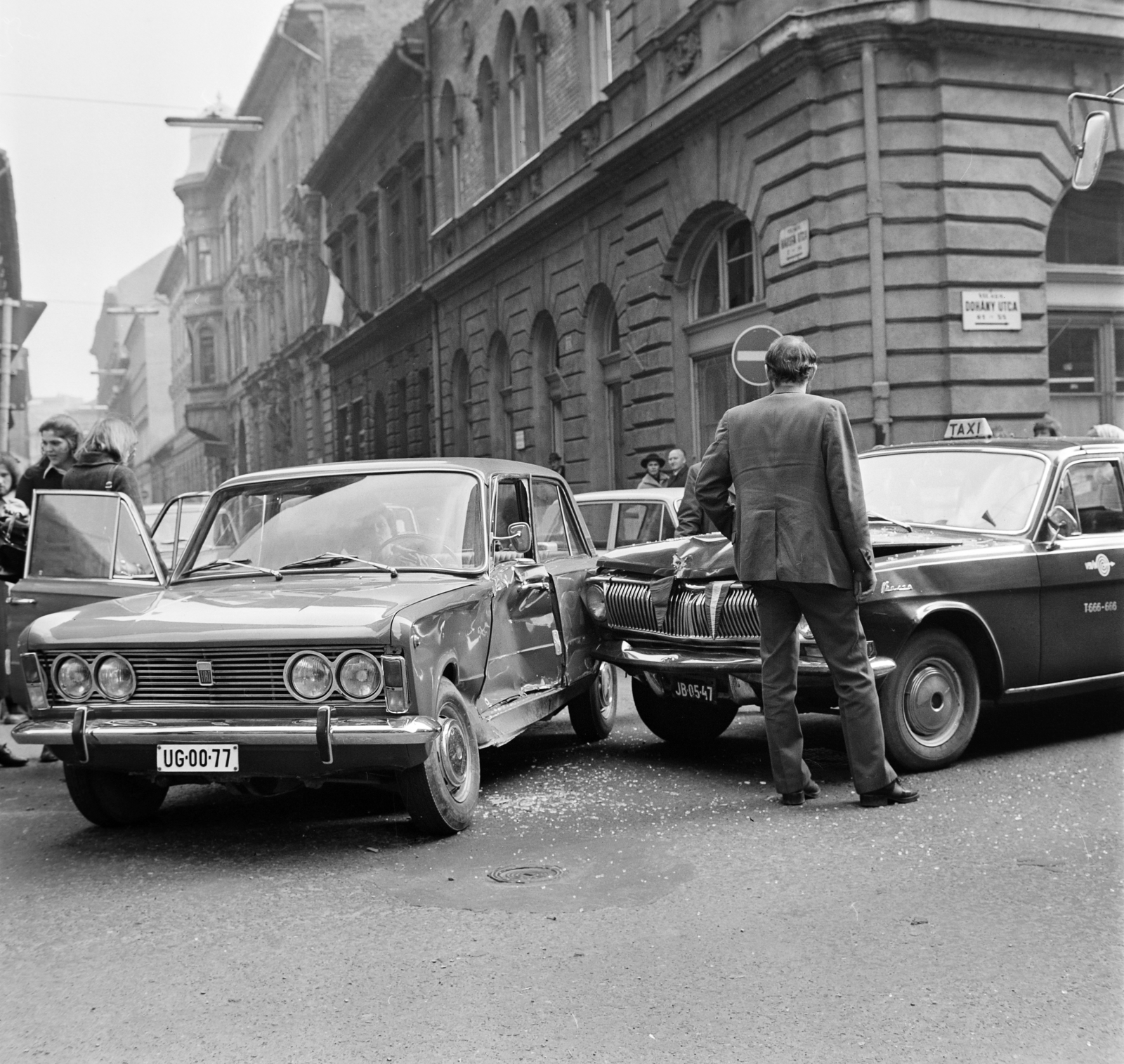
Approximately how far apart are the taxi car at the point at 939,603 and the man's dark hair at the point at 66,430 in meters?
3.33

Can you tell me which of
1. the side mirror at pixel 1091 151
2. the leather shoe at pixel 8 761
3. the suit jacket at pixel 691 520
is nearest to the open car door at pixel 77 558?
the leather shoe at pixel 8 761

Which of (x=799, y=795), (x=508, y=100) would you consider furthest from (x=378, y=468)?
(x=508, y=100)

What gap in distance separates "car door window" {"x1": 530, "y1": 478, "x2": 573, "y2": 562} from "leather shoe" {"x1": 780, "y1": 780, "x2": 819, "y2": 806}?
1967 millimetres

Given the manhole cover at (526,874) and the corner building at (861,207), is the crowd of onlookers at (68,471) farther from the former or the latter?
the corner building at (861,207)

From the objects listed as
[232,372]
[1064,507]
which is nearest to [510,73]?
[1064,507]

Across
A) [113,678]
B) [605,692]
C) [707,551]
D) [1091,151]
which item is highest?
[1091,151]

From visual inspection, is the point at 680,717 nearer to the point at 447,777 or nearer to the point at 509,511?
the point at 509,511

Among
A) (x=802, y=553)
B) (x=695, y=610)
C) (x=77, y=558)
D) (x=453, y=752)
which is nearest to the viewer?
(x=453, y=752)

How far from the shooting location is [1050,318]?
1667 cm

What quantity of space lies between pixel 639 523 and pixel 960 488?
5.28m

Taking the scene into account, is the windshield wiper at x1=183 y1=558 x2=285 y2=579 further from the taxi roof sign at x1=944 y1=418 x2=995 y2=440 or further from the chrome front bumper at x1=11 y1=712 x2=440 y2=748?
the taxi roof sign at x1=944 y1=418 x2=995 y2=440

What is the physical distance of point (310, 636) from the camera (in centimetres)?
584

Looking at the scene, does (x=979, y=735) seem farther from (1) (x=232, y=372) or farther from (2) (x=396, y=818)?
Result: (1) (x=232, y=372)

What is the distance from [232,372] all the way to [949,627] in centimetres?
6237
